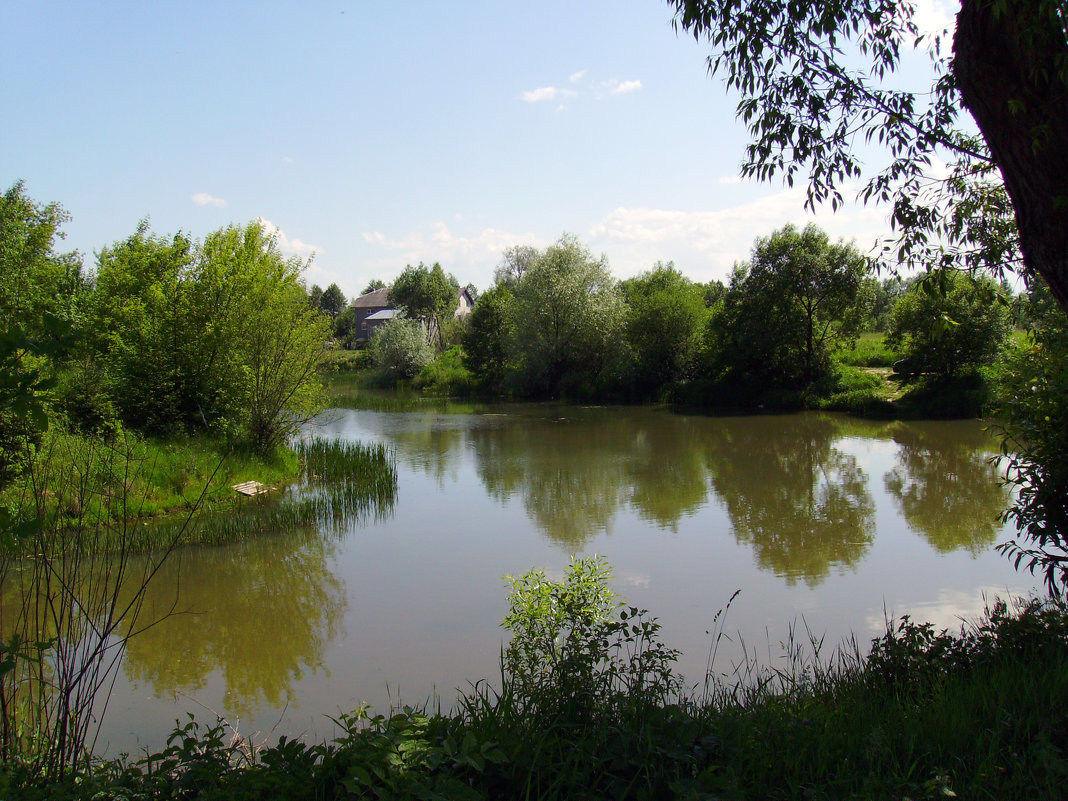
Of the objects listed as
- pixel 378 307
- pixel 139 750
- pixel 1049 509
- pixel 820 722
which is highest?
pixel 378 307

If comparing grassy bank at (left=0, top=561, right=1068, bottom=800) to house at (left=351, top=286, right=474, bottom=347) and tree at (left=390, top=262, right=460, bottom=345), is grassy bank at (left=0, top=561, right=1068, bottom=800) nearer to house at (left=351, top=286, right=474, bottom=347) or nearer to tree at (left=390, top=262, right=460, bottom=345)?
tree at (left=390, top=262, right=460, bottom=345)

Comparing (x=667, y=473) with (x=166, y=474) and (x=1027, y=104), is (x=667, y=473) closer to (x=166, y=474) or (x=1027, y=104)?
(x=166, y=474)

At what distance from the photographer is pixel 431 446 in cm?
2008

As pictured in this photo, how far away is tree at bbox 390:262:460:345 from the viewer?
60800 mm

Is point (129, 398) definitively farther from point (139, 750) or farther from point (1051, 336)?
point (1051, 336)

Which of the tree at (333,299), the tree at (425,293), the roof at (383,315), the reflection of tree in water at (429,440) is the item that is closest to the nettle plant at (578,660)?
the reflection of tree in water at (429,440)

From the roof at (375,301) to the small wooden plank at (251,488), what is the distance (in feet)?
196

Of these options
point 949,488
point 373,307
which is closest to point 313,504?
point 949,488

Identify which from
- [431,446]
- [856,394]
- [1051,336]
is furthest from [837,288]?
[1051,336]

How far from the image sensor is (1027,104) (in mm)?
3342

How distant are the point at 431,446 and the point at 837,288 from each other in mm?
15108

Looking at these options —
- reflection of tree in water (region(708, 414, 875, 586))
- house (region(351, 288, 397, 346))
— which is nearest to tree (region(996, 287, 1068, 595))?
reflection of tree in water (region(708, 414, 875, 586))

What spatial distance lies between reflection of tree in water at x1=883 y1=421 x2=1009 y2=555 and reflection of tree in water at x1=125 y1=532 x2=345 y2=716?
6221 millimetres

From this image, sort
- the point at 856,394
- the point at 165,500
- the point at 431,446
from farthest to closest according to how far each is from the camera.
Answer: the point at 856,394 < the point at 431,446 < the point at 165,500
